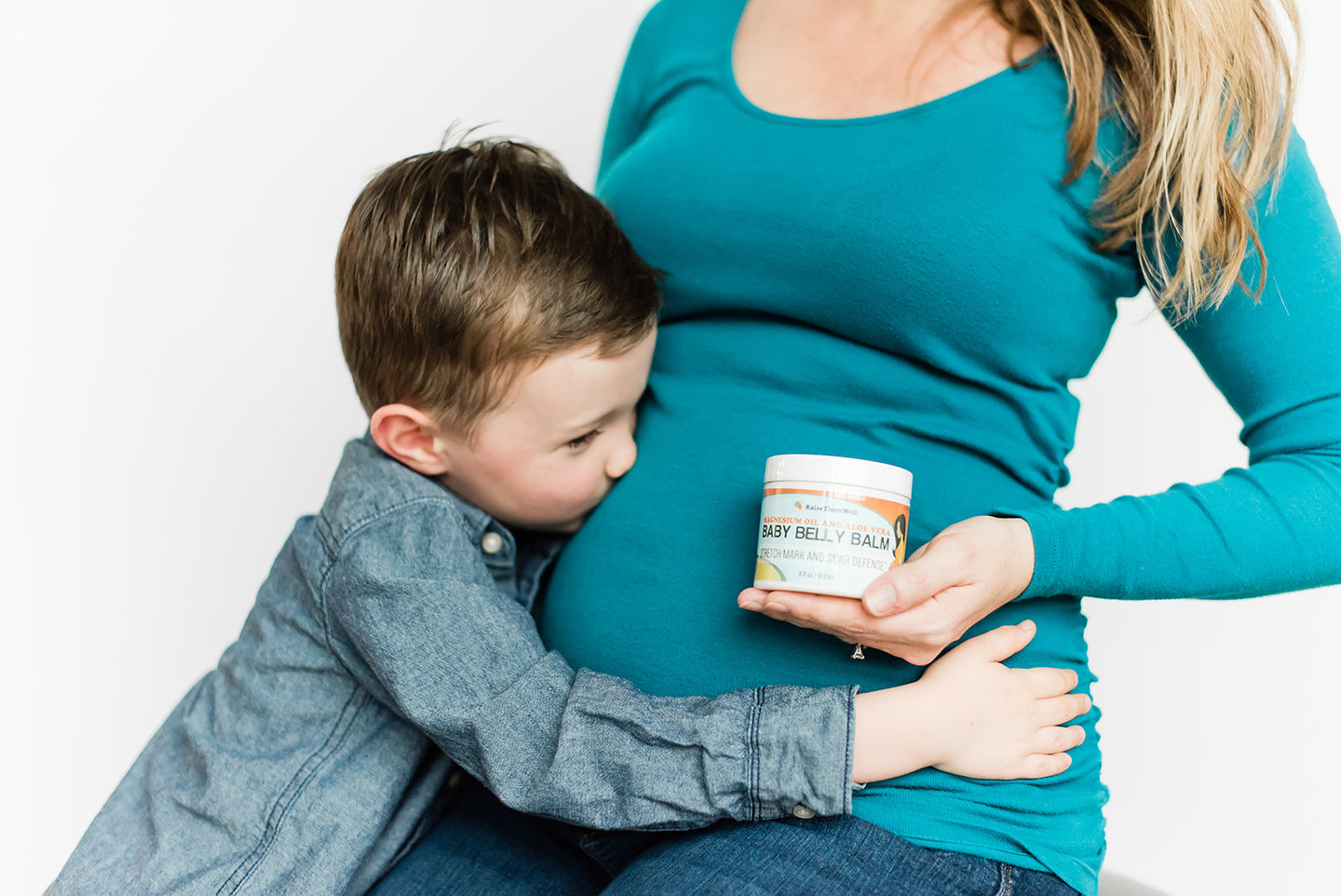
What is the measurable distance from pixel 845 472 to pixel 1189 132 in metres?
0.47

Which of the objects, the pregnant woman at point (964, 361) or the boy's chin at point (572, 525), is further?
the boy's chin at point (572, 525)

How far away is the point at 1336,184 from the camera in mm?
1679

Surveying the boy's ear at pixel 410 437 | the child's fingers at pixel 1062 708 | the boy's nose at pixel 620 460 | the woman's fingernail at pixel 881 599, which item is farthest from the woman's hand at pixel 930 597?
the boy's ear at pixel 410 437

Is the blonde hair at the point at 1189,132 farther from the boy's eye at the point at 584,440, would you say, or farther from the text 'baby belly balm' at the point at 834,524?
the boy's eye at the point at 584,440

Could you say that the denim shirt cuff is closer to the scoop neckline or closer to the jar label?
the jar label

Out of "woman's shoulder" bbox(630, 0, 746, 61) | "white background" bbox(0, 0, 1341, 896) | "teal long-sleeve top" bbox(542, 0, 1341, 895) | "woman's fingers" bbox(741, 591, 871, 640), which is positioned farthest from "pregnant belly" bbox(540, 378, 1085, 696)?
"white background" bbox(0, 0, 1341, 896)

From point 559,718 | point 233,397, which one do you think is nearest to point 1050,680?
point 559,718

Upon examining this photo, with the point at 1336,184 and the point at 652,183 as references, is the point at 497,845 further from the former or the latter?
the point at 1336,184

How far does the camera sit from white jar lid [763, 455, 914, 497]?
2.70 feet

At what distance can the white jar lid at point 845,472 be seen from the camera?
82 centimetres

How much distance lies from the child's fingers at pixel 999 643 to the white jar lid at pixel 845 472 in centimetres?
18

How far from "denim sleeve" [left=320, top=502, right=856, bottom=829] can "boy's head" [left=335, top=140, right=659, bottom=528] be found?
13 cm

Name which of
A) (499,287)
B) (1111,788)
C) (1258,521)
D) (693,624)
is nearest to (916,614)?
(693,624)

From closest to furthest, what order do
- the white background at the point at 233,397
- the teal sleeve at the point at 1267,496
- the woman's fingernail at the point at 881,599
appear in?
the woman's fingernail at the point at 881,599
the teal sleeve at the point at 1267,496
the white background at the point at 233,397
